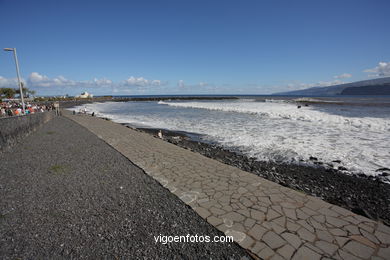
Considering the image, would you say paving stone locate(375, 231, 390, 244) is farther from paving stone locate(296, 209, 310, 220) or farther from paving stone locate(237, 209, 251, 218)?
paving stone locate(237, 209, 251, 218)

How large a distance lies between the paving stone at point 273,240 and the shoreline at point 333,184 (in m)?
2.04

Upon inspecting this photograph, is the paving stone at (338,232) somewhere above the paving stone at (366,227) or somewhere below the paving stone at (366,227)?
above

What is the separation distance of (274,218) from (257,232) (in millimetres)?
516

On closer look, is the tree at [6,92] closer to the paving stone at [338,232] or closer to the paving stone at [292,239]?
the paving stone at [292,239]

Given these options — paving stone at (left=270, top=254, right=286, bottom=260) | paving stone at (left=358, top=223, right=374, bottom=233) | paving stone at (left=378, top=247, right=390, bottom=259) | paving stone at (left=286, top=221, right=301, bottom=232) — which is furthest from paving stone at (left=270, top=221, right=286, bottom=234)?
paving stone at (left=358, top=223, right=374, bottom=233)

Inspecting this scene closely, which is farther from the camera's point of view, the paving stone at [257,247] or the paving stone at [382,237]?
the paving stone at [382,237]

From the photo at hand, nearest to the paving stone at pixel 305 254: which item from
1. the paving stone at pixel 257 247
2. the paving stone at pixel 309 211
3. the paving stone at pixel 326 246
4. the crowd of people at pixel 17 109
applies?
the paving stone at pixel 326 246

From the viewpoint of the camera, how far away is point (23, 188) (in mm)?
4137

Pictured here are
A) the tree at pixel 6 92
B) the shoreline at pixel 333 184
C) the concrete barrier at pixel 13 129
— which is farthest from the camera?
the tree at pixel 6 92

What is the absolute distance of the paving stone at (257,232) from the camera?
2602mm

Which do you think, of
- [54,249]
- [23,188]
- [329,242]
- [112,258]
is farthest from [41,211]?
[329,242]

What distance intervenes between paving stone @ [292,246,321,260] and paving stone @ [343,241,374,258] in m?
0.49

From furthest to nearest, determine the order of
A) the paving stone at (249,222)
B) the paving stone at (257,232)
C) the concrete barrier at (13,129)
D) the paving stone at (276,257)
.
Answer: the concrete barrier at (13,129), the paving stone at (249,222), the paving stone at (257,232), the paving stone at (276,257)

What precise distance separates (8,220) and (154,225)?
2.51 metres
